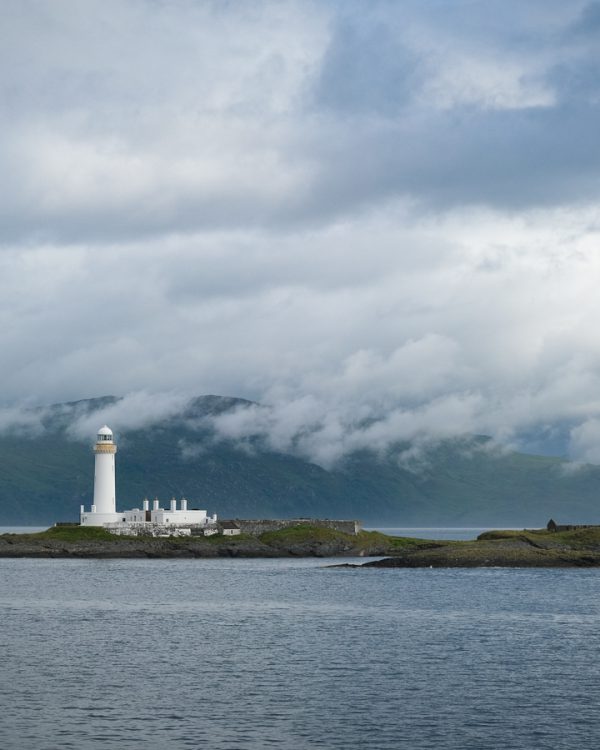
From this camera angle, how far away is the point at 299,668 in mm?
58344

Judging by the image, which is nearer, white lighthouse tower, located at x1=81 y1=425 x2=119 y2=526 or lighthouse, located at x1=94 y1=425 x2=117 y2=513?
white lighthouse tower, located at x1=81 y1=425 x2=119 y2=526

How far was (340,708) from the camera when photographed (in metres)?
48.1

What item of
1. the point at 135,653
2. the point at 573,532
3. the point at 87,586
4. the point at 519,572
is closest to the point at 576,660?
the point at 135,653

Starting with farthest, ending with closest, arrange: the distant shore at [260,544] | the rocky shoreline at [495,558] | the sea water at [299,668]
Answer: the distant shore at [260,544] < the rocky shoreline at [495,558] < the sea water at [299,668]

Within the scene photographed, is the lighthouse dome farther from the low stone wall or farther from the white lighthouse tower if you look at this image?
the low stone wall

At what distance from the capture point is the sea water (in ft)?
143

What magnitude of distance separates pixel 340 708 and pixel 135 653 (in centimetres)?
1908

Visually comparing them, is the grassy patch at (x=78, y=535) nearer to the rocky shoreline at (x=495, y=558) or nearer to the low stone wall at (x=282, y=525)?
the low stone wall at (x=282, y=525)

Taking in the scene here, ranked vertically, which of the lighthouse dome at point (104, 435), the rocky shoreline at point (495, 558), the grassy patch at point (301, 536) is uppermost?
the lighthouse dome at point (104, 435)

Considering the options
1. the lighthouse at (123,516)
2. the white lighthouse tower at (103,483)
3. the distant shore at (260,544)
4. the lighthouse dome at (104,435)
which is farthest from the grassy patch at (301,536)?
the lighthouse dome at (104,435)

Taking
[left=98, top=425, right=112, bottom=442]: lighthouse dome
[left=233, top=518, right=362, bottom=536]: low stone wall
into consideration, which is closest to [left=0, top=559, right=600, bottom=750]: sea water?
[left=233, top=518, right=362, bottom=536]: low stone wall

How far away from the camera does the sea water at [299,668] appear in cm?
4347

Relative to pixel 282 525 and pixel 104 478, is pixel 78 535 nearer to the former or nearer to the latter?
pixel 104 478

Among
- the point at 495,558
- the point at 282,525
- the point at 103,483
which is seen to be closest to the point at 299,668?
the point at 495,558
